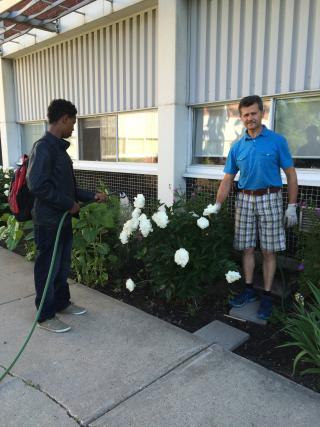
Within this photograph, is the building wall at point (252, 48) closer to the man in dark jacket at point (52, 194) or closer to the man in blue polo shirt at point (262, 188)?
the man in blue polo shirt at point (262, 188)

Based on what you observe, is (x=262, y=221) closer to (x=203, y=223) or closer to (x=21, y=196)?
(x=203, y=223)

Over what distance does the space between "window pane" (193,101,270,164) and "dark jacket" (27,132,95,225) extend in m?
2.28

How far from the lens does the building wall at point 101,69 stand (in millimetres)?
5414

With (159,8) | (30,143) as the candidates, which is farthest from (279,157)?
(30,143)

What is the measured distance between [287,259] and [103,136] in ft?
12.5

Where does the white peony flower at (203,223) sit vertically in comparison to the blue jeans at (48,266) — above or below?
above

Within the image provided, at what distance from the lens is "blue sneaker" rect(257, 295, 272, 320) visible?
332 cm

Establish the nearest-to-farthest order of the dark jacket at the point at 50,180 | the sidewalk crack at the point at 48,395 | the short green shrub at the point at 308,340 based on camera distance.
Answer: the sidewalk crack at the point at 48,395
the short green shrub at the point at 308,340
the dark jacket at the point at 50,180

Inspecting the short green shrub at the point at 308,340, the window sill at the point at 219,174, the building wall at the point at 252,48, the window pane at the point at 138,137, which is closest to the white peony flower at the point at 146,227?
the short green shrub at the point at 308,340

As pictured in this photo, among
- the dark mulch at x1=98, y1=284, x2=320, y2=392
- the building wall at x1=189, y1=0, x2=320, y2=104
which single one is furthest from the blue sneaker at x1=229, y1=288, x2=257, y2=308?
the building wall at x1=189, y1=0, x2=320, y2=104

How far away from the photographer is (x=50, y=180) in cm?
297

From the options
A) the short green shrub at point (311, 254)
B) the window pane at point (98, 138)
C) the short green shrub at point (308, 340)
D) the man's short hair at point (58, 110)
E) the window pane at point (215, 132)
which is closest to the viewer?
the short green shrub at point (308, 340)

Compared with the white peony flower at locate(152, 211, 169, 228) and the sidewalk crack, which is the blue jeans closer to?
the sidewalk crack

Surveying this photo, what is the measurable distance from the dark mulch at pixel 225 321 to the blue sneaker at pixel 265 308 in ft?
0.26
